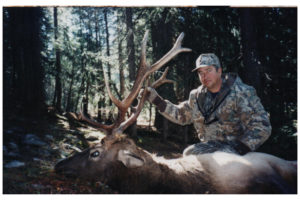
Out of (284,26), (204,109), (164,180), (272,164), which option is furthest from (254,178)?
(284,26)

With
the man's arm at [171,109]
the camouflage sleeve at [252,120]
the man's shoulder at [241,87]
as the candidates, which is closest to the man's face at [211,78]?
the man's shoulder at [241,87]

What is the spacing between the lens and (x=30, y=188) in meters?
3.41

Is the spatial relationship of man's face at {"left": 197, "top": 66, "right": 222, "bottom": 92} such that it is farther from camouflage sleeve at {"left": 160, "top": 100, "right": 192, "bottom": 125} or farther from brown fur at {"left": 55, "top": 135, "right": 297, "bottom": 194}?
brown fur at {"left": 55, "top": 135, "right": 297, "bottom": 194}

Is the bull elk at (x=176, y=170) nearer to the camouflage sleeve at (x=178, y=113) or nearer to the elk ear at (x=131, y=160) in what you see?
the elk ear at (x=131, y=160)

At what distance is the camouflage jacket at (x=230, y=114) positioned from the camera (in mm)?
3727

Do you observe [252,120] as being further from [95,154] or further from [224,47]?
[224,47]

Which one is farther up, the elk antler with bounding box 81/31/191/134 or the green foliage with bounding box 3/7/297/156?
the green foliage with bounding box 3/7/297/156

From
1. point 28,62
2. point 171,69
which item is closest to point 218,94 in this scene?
point 171,69

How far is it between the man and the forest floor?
1633 millimetres

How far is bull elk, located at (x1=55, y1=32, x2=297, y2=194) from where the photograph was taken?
3264 mm

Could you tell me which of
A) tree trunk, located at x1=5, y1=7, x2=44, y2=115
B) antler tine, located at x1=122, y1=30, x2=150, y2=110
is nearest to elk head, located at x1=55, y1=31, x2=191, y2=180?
antler tine, located at x1=122, y1=30, x2=150, y2=110
